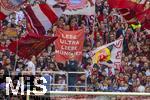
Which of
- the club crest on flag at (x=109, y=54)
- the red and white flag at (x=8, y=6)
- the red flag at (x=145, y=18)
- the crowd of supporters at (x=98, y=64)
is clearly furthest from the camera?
the red flag at (x=145, y=18)

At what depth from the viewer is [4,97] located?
30.3 feet

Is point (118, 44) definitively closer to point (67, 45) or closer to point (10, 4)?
point (67, 45)

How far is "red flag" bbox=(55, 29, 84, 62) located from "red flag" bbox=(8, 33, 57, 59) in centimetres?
23

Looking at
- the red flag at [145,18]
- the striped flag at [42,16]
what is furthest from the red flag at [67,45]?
the red flag at [145,18]

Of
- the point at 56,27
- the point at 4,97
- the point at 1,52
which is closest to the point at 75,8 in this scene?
the point at 56,27

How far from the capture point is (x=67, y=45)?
1221cm

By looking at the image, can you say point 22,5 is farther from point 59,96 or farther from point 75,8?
point 59,96

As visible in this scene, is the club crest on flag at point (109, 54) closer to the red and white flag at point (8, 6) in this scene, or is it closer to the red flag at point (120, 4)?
the red flag at point (120, 4)

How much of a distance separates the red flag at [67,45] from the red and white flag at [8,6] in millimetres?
1354

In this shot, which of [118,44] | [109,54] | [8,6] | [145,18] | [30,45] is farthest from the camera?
[145,18]

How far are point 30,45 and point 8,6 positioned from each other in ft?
4.50

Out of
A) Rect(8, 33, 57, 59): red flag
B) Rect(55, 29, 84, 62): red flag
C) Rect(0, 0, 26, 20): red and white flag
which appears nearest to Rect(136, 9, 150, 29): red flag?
Rect(55, 29, 84, 62): red flag

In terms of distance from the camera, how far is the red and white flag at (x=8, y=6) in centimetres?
1276

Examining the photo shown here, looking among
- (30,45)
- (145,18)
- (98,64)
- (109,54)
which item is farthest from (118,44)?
(30,45)
